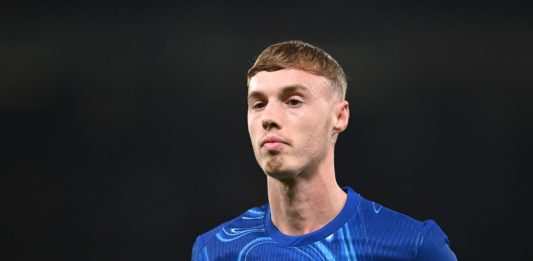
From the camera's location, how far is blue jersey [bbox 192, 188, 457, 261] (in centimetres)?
204

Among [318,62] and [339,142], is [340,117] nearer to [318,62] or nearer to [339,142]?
[318,62]

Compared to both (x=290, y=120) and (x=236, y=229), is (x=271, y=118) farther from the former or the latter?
(x=236, y=229)

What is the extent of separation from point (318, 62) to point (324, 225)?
0.51 meters

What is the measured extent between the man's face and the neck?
55 mm

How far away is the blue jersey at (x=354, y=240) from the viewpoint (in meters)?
2.04

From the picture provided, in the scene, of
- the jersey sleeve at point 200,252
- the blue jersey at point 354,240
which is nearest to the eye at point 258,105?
the blue jersey at point 354,240

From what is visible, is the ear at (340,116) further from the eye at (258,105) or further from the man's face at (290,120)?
the eye at (258,105)

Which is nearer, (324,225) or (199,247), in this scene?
(324,225)

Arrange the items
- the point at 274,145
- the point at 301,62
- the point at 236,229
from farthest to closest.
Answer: the point at 236,229, the point at 301,62, the point at 274,145

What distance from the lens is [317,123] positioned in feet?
6.68

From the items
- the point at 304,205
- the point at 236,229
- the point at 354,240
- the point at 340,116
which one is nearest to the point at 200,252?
the point at 236,229

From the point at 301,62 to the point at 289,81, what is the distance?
90mm

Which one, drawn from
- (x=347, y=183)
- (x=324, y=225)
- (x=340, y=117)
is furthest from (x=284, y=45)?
(x=347, y=183)

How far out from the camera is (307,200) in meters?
2.10
